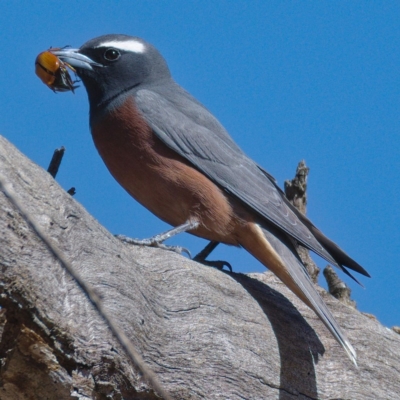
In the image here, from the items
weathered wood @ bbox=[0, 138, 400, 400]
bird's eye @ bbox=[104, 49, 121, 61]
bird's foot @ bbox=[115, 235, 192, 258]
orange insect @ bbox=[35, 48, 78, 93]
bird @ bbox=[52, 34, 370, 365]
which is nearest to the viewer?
weathered wood @ bbox=[0, 138, 400, 400]

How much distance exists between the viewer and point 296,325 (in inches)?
174

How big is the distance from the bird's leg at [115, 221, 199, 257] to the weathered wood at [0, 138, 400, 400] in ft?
0.60

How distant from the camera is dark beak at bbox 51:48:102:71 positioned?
19.4ft

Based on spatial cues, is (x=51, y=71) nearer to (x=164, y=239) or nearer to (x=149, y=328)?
(x=164, y=239)

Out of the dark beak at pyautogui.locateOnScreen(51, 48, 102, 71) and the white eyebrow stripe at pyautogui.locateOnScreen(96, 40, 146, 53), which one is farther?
the white eyebrow stripe at pyautogui.locateOnScreen(96, 40, 146, 53)

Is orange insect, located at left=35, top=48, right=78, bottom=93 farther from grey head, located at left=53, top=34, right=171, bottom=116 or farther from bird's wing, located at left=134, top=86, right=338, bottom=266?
bird's wing, located at left=134, top=86, right=338, bottom=266

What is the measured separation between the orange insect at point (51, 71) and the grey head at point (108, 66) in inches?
5.3

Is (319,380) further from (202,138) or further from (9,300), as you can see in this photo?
(202,138)

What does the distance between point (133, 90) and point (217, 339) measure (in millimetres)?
2863

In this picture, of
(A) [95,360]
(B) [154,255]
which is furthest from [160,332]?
(B) [154,255]

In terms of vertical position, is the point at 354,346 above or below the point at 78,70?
below

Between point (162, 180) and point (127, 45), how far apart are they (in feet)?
5.32

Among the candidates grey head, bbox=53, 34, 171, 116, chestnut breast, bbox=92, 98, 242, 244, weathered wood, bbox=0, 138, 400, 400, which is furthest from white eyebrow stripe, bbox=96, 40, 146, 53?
weathered wood, bbox=0, 138, 400, 400

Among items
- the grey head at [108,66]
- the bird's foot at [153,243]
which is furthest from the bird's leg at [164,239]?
the grey head at [108,66]
